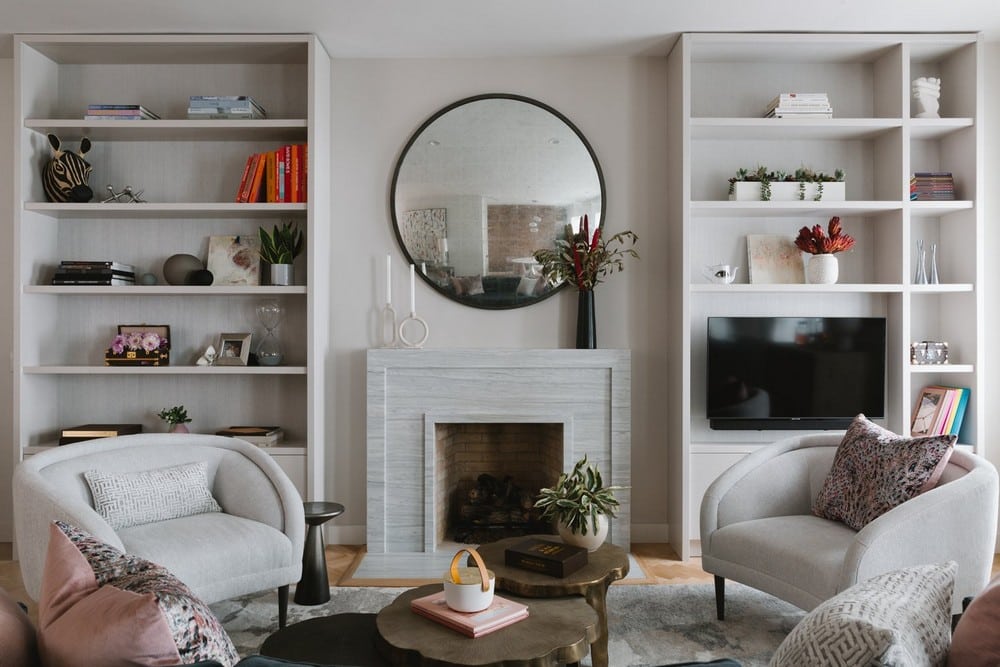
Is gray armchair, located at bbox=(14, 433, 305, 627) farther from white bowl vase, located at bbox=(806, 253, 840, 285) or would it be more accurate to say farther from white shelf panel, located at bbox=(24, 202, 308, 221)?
white bowl vase, located at bbox=(806, 253, 840, 285)

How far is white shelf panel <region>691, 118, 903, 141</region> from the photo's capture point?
3.88 m

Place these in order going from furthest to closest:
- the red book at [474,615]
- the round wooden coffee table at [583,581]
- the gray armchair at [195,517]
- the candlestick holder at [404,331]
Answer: the candlestick holder at [404,331], the gray armchair at [195,517], the round wooden coffee table at [583,581], the red book at [474,615]

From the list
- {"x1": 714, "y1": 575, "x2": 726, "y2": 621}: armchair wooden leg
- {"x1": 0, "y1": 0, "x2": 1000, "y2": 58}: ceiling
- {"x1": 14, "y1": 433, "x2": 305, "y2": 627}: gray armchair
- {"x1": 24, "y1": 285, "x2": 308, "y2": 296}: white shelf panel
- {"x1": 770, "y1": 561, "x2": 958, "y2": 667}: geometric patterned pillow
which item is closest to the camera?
{"x1": 770, "y1": 561, "x2": 958, "y2": 667}: geometric patterned pillow

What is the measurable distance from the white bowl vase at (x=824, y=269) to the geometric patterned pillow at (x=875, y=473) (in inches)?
44.7

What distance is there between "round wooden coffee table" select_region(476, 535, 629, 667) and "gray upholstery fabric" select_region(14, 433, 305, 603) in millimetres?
841

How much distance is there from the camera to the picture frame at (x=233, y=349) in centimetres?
402

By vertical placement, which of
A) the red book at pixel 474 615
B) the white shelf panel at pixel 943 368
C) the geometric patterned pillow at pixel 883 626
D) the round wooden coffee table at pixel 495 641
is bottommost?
the round wooden coffee table at pixel 495 641

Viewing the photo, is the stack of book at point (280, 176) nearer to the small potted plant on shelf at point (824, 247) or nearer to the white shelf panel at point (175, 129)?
the white shelf panel at point (175, 129)

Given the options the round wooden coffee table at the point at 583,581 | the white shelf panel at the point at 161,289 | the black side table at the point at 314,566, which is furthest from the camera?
the white shelf panel at the point at 161,289

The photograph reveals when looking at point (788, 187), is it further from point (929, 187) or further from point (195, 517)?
point (195, 517)

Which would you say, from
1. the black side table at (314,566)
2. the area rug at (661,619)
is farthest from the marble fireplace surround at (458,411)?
the black side table at (314,566)

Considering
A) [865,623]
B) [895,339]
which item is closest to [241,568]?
[865,623]

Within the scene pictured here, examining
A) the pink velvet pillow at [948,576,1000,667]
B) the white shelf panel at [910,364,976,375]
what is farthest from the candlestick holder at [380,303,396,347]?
the pink velvet pillow at [948,576,1000,667]

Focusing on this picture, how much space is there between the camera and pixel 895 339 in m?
4.04
